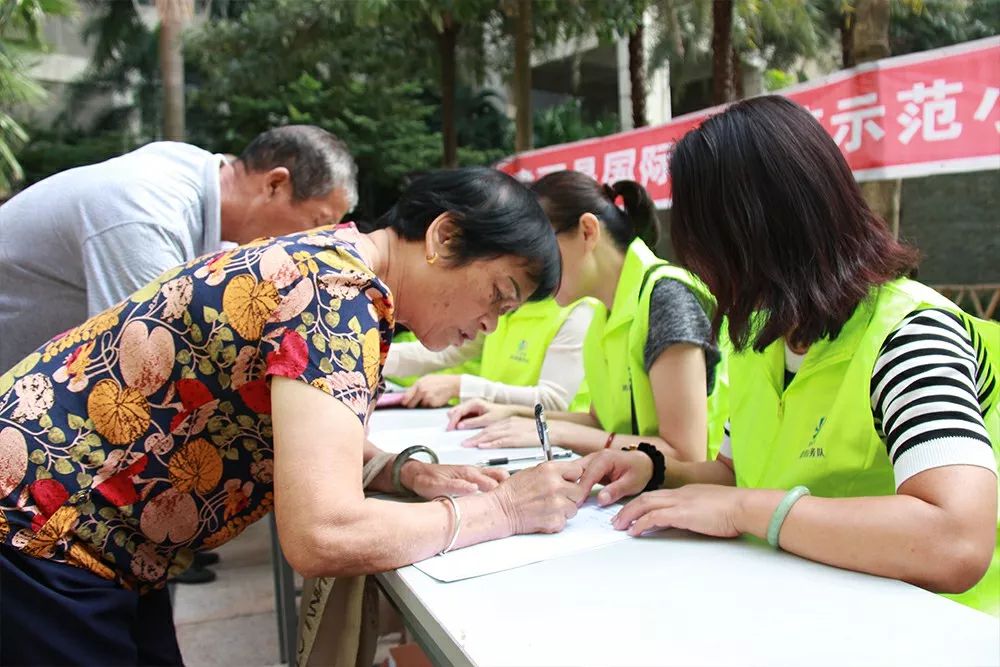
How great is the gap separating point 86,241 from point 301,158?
0.64m

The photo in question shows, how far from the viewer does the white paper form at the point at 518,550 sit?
1.07 m

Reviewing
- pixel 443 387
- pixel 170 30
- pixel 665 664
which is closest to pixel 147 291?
pixel 665 664

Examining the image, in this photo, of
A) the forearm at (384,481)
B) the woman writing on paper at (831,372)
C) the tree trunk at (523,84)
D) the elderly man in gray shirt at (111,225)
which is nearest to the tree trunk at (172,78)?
the tree trunk at (523,84)

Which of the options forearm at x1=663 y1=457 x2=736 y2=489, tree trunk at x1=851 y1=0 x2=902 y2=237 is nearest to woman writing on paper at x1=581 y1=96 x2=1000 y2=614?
forearm at x1=663 y1=457 x2=736 y2=489

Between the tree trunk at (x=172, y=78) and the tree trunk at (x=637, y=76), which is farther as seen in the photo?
the tree trunk at (x=172, y=78)

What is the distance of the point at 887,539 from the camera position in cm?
99

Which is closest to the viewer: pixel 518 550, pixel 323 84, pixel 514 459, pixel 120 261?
pixel 518 550

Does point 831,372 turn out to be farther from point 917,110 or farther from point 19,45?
point 19,45

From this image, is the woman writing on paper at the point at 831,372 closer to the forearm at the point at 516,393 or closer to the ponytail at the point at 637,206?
the ponytail at the point at 637,206

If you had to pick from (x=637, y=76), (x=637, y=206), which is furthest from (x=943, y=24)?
(x=637, y=206)

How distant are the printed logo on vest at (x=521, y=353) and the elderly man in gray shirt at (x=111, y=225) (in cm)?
92

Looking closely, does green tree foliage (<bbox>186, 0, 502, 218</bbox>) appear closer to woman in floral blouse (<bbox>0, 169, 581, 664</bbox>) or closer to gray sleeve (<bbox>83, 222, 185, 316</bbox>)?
gray sleeve (<bbox>83, 222, 185, 316</bbox>)

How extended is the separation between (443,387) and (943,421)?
1.81 metres

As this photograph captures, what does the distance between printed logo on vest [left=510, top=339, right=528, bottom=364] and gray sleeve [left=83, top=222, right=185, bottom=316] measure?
127 cm
